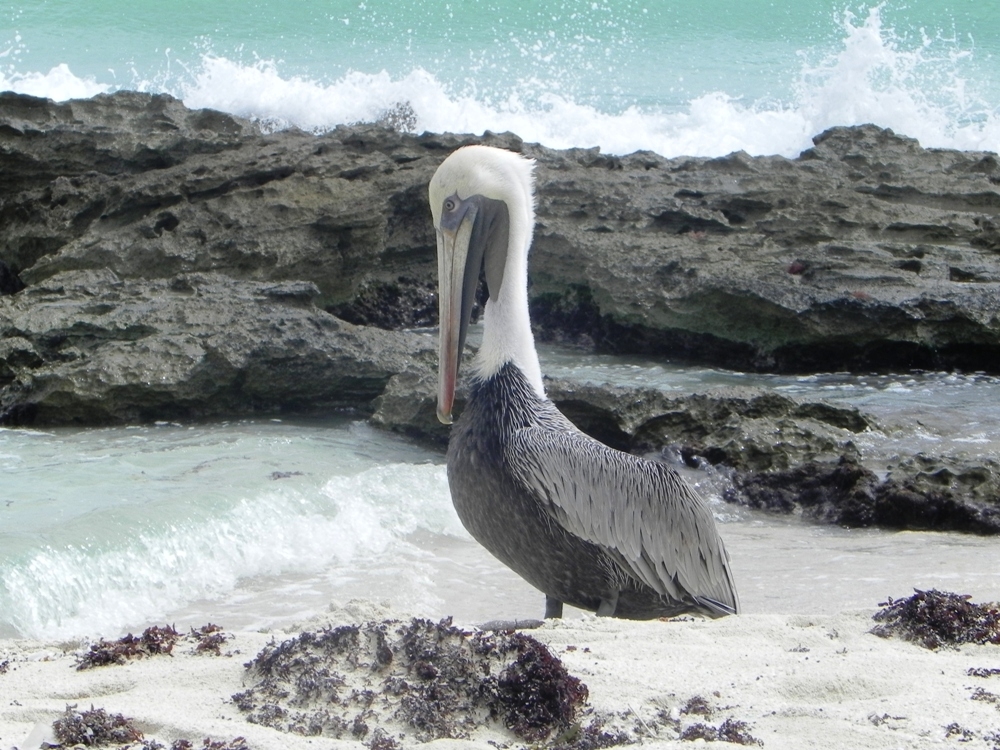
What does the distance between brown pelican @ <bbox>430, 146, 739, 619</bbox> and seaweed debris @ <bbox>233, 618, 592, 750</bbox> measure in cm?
90

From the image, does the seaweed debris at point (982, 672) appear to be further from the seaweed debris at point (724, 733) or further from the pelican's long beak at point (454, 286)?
the pelican's long beak at point (454, 286)

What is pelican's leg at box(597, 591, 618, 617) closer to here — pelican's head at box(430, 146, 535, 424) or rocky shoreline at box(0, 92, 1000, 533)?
pelican's head at box(430, 146, 535, 424)

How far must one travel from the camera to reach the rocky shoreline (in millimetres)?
7070

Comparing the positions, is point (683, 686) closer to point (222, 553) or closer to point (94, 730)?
point (94, 730)

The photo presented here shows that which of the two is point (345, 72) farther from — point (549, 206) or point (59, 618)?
point (59, 618)

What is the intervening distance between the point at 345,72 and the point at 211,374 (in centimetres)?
2421

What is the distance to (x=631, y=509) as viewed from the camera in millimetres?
4234

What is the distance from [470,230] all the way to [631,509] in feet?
3.70

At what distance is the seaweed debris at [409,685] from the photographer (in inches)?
112

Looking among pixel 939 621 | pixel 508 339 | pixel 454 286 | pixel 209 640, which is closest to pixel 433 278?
pixel 454 286

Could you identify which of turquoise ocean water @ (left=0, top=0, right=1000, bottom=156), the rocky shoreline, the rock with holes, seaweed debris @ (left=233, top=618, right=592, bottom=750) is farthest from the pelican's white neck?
turquoise ocean water @ (left=0, top=0, right=1000, bottom=156)

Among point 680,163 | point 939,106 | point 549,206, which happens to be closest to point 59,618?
point 549,206

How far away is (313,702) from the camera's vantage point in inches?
117

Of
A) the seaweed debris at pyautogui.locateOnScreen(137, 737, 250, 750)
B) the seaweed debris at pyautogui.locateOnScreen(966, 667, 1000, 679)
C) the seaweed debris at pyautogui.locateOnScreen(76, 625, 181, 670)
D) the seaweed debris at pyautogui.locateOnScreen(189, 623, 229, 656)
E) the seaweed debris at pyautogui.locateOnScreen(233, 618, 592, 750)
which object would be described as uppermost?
the seaweed debris at pyautogui.locateOnScreen(966, 667, 1000, 679)
